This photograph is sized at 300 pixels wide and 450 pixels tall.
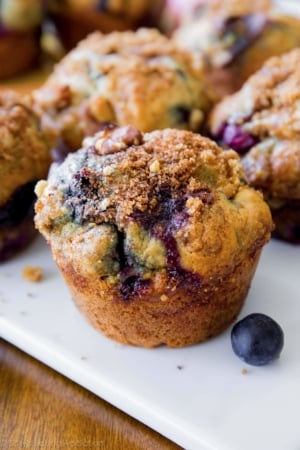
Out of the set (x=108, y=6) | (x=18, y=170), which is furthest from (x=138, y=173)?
(x=108, y=6)

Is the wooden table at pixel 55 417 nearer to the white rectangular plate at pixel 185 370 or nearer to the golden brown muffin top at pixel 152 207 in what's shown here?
the white rectangular plate at pixel 185 370

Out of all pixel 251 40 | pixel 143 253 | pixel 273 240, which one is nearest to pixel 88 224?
pixel 143 253

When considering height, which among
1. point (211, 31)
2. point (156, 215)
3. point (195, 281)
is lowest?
point (195, 281)

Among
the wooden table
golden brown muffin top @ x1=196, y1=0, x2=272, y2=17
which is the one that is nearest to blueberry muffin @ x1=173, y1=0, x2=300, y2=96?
golden brown muffin top @ x1=196, y1=0, x2=272, y2=17

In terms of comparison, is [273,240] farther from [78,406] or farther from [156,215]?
[78,406]

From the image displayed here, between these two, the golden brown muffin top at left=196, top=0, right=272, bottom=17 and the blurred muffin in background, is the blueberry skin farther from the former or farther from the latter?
the blurred muffin in background

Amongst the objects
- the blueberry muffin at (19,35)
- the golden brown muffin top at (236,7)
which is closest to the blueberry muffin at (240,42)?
the golden brown muffin top at (236,7)
